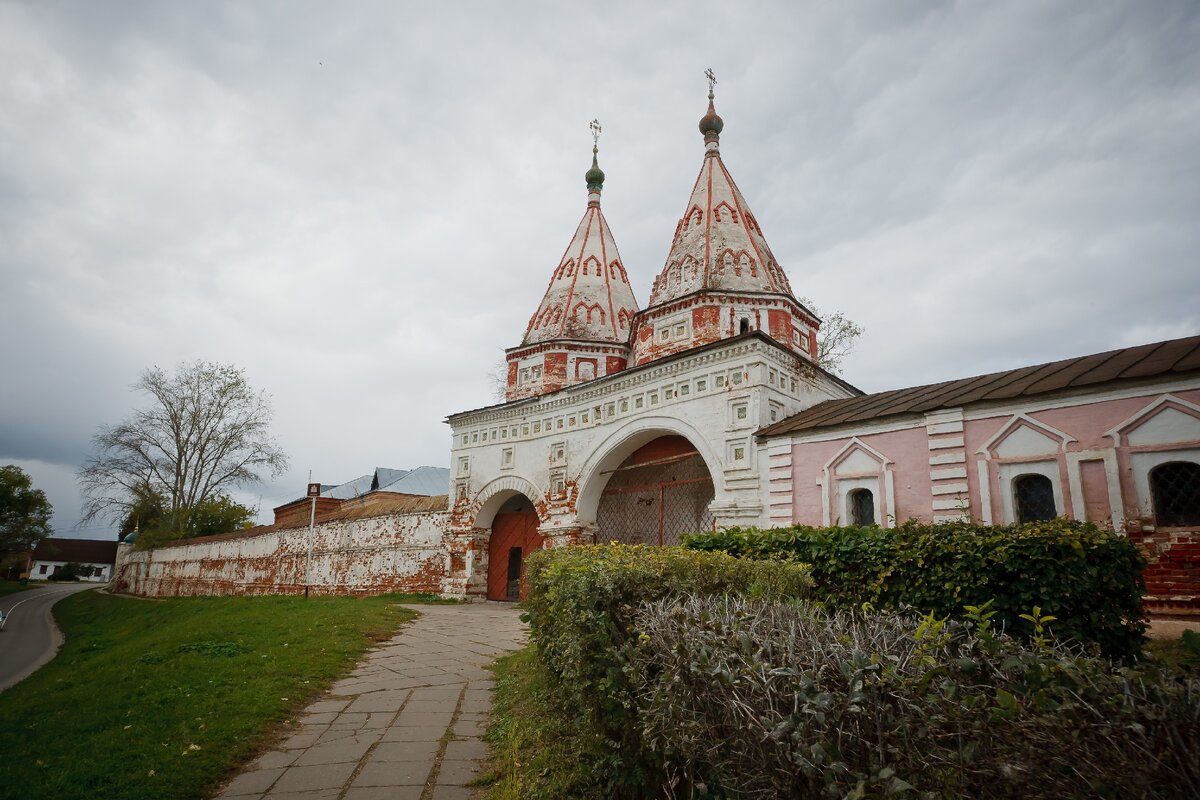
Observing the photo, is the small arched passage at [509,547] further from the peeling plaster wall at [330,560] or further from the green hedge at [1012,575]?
the green hedge at [1012,575]

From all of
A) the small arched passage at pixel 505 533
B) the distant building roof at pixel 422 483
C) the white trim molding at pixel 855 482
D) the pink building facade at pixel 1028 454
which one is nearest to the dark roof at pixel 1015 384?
the pink building facade at pixel 1028 454

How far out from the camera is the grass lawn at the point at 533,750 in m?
3.69

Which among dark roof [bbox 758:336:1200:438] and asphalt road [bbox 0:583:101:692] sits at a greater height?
dark roof [bbox 758:336:1200:438]

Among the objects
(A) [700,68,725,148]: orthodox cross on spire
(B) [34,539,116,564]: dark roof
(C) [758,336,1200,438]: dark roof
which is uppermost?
(A) [700,68,725,148]: orthodox cross on spire

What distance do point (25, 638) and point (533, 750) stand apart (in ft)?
90.8

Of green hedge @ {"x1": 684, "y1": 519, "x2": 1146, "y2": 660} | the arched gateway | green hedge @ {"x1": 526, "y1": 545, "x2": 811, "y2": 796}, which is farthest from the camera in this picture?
the arched gateway

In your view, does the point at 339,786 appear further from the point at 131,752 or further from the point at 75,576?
the point at 75,576

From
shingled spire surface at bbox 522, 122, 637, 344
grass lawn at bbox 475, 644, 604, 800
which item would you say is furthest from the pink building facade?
shingled spire surface at bbox 522, 122, 637, 344

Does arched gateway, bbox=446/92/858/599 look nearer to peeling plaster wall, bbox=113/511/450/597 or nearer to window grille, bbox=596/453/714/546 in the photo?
window grille, bbox=596/453/714/546

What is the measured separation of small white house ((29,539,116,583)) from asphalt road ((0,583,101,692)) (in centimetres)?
3282

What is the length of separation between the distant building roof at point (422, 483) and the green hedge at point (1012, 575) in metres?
31.5

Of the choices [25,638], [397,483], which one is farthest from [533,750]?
[397,483]

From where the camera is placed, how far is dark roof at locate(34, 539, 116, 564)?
2581 inches

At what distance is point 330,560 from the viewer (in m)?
21.7
